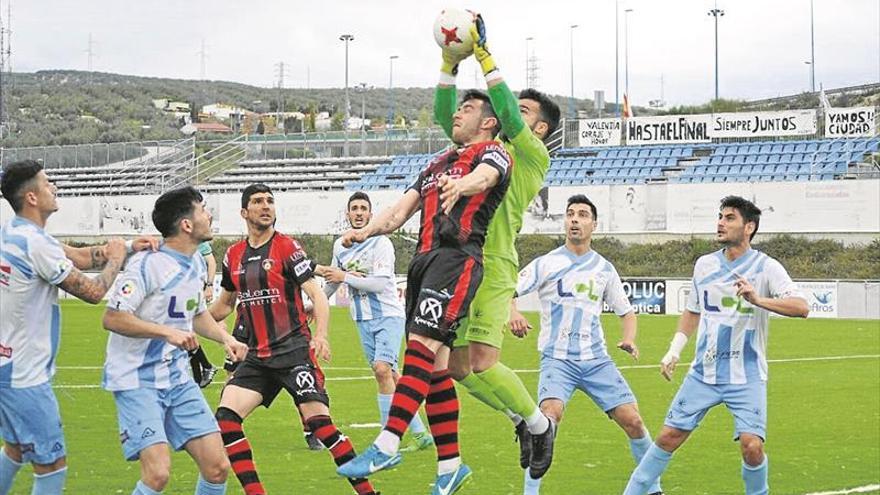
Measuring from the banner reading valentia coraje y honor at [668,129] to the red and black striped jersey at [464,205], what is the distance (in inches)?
2214

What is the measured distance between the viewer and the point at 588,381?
41.6ft

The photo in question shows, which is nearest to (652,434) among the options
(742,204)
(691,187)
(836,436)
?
(836,436)

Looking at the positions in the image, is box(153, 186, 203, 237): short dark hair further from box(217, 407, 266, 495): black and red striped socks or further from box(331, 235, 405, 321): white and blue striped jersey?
box(331, 235, 405, 321): white and blue striped jersey

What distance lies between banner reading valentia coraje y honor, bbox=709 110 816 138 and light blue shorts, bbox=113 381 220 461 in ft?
180

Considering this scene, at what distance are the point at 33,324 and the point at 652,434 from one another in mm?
10473

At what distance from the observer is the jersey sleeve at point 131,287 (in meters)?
9.62

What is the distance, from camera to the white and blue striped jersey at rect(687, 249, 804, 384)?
11.3 meters

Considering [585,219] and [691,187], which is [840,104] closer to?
[691,187]

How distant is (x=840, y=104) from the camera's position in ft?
240

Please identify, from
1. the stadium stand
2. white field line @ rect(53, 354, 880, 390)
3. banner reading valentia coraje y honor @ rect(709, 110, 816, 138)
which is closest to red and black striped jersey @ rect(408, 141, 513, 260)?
white field line @ rect(53, 354, 880, 390)

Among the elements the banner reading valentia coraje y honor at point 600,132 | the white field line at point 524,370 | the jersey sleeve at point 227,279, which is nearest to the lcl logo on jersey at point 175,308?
the jersey sleeve at point 227,279

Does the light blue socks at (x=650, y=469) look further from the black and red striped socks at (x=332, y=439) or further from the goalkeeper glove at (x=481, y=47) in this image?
the goalkeeper glove at (x=481, y=47)

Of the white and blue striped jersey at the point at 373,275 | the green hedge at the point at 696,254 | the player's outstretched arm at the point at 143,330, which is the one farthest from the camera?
the green hedge at the point at 696,254

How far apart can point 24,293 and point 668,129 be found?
5815 centimetres
